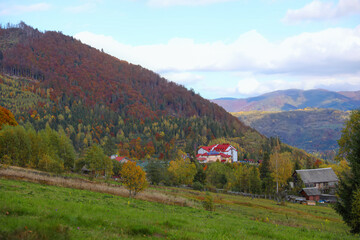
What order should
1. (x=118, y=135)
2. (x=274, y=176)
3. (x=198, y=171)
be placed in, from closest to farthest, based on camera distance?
1. (x=274, y=176)
2. (x=198, y=171)
3. (x=118, y=135)

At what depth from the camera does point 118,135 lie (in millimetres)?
178500

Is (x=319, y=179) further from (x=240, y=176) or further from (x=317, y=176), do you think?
(x=240, y=176)

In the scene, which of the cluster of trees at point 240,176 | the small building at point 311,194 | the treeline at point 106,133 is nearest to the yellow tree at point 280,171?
the cluster of trees at point 240,176

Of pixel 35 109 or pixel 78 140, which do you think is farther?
pixel 35 109

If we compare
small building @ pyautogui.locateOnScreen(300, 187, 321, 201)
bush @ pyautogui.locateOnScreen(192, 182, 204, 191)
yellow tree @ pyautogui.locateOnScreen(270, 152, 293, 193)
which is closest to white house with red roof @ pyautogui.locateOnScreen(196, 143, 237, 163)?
yellow tree @ pyautogui.locateOnScreen(270, 152, 293, 193)

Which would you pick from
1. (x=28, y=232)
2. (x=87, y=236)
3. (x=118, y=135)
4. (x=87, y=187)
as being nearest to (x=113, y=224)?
(x=87, y=236)

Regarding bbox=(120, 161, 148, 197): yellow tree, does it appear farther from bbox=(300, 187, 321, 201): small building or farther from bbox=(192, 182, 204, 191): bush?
bbox=(300, 187, 321, 201): small building

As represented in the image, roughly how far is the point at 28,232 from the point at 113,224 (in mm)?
4563

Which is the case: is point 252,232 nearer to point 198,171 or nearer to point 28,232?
point 28,232

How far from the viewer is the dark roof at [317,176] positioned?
307ft

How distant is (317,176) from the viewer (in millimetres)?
95438

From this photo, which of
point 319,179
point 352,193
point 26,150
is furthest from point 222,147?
point 352,193

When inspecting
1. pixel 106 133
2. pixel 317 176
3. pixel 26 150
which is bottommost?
pixel 317 176

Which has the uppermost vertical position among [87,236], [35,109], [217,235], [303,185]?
[35,109]
